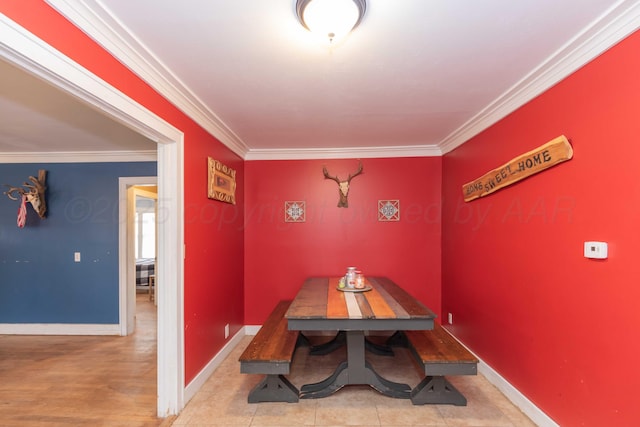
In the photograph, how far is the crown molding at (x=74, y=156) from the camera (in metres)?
3.82

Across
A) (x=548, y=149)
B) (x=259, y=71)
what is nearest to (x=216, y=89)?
(x=259, y=71)

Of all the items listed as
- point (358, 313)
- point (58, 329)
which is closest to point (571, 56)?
point (358, 313)

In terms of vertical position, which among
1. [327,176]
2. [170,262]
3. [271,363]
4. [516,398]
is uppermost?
[327,176]

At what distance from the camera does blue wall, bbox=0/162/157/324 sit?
3832 millimetres

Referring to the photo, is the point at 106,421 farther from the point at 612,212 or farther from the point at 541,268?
the point at 612,212

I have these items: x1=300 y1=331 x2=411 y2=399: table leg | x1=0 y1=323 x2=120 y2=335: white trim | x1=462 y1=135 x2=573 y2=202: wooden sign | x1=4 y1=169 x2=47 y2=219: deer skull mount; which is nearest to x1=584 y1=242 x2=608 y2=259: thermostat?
x1=462 y1=135 x2=573 y2=202: wooden sign

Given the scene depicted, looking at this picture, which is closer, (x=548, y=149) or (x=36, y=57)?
(x=36, y=57)

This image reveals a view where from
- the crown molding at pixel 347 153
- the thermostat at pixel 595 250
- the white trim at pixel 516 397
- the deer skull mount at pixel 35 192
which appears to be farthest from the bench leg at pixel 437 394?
the deer skull mount at pixel 35 192

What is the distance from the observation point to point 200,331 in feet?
8.30

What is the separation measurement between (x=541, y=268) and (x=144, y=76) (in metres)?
2.75

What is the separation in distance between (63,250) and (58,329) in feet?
3.25

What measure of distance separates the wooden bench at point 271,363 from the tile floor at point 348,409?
6 cm

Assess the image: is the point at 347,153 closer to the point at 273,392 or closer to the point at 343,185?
the point at 343,185

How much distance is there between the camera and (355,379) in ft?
7.63
